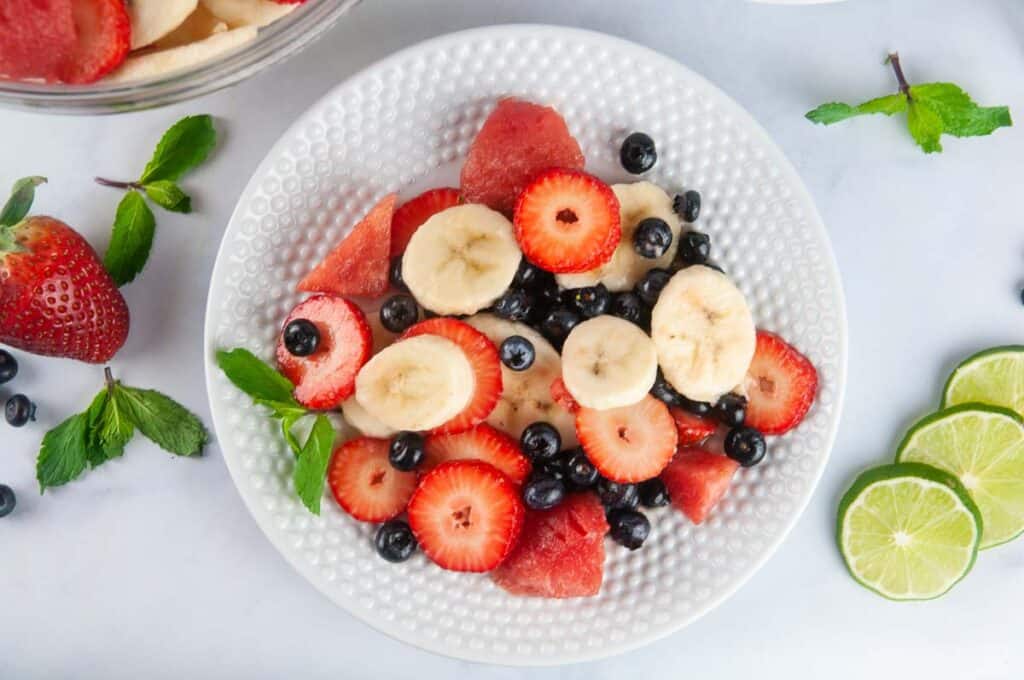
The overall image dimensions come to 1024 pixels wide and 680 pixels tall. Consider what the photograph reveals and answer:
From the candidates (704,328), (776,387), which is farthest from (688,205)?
(776,387)

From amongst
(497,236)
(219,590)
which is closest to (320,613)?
(219,590)

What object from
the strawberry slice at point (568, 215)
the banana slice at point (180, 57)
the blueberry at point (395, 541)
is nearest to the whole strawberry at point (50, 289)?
the banana slice at point (180, 57)

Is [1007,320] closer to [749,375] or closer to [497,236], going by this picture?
[749,375]

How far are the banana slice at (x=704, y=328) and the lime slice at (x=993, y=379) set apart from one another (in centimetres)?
41

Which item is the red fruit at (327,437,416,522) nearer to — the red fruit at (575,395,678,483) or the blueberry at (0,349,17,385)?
the red fruit at (575,395,678,483)

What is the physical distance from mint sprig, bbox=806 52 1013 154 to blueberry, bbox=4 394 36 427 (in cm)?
124

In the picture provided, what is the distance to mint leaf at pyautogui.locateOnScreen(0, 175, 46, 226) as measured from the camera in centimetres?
148

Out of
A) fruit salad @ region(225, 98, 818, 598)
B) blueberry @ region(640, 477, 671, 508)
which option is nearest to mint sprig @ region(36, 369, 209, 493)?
fruit salad @ region(225, 98, 818, 598)

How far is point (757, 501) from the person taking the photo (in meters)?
1.59

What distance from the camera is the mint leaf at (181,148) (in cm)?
155

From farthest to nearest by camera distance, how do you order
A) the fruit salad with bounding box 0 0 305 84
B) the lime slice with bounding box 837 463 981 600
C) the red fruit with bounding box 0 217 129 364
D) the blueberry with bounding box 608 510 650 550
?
1. the lime slice with bounding box 837 463 981 600
2. the blueberry with bounding box 608 510 650 550
3. the red fruit with bounding box 0 217 129 364
4. the fruit salad with bounding box 0 0 305 84

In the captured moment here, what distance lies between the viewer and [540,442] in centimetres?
149

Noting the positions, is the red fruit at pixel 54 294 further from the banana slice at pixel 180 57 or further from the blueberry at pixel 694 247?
the blueberry at pixel 694 247

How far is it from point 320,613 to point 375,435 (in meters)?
0.34
